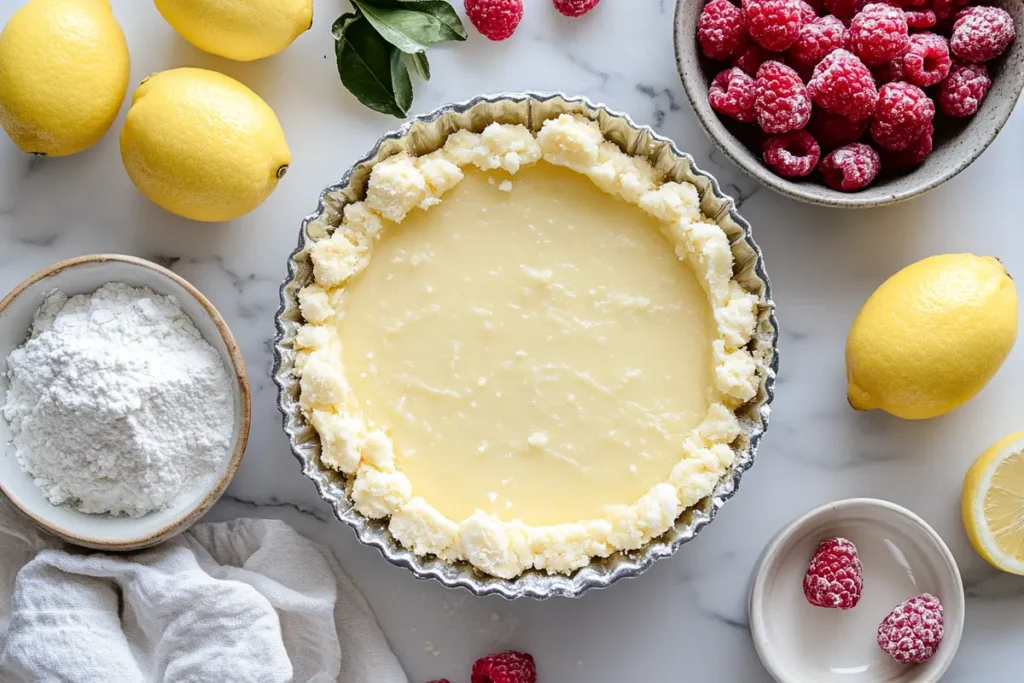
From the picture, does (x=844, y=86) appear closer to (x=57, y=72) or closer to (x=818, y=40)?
(x=818, y=40)

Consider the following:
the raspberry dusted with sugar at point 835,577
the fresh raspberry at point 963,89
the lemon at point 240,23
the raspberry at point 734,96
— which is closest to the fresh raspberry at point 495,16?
the lemon at point 240,23

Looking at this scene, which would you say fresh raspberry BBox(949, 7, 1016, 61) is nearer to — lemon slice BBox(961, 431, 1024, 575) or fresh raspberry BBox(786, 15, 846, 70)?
fresh raspberry BBox(786, 15, 846, 70)

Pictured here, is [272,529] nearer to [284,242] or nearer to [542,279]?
[284,242]

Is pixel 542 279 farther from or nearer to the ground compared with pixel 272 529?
farther from the ground

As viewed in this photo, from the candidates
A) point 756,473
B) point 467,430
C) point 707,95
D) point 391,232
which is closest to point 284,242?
point 391,232

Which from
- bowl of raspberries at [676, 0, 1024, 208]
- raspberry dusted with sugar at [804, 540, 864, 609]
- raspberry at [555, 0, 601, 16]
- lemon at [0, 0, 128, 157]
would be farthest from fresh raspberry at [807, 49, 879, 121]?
lemon at [0, 0, 128, 157]
